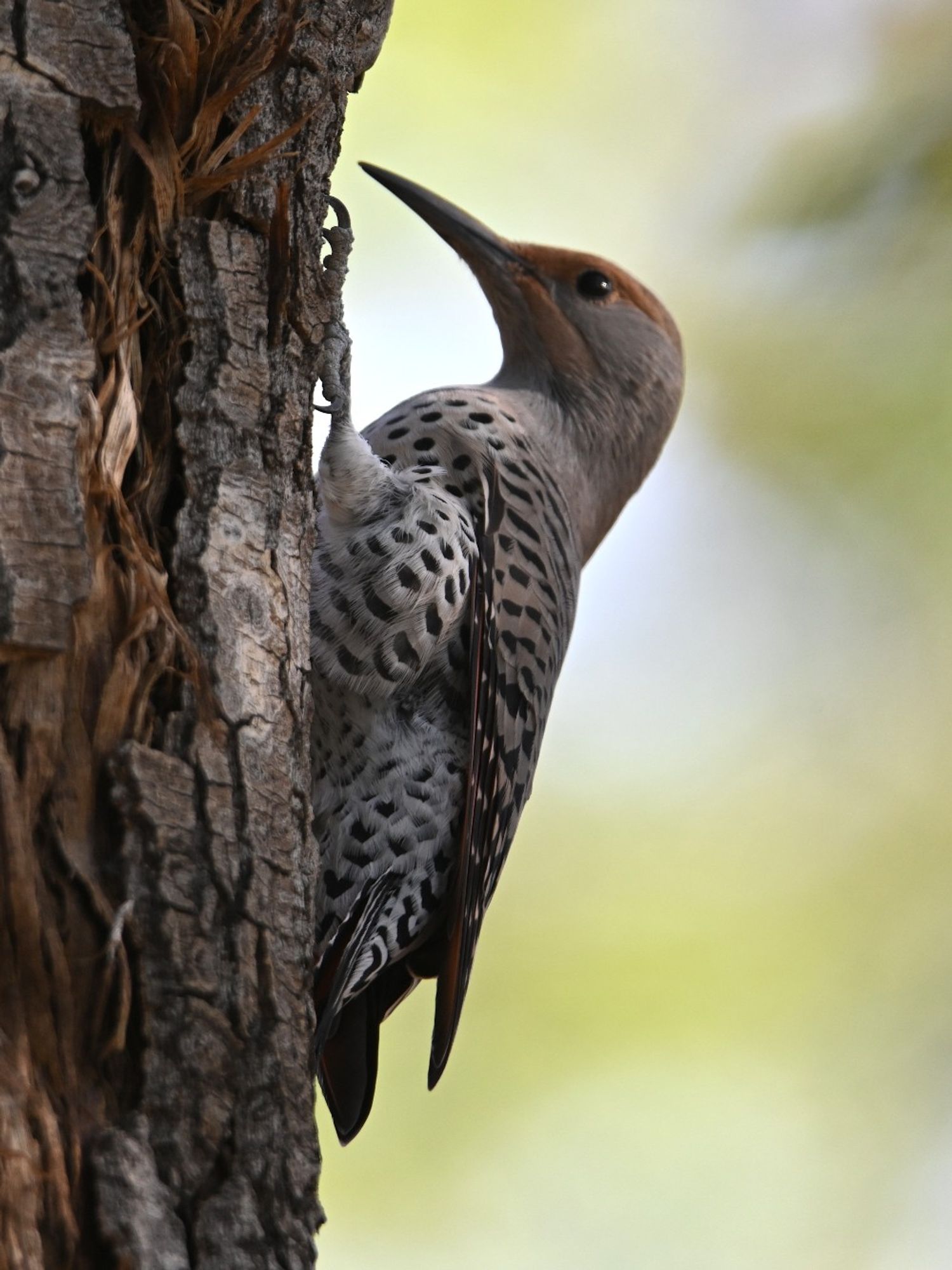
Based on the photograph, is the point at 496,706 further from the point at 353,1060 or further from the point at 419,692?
the point at 353,1060

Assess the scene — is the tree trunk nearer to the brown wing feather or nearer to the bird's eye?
the brown wing feather

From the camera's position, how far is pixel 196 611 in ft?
6.17

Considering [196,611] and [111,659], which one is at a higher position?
[196,611]

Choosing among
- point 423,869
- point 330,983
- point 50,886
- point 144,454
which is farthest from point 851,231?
point 50,886

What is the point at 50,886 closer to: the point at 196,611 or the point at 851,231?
the point at 196,611

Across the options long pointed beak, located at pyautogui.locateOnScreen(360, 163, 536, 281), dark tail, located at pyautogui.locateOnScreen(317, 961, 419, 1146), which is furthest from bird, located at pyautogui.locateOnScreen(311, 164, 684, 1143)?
long pointed beak, located at pyautogui.locateOnScreen(360, 163, 536, 281)

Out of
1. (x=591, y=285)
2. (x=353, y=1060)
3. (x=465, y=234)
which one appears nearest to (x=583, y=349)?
(x=591, y=285)

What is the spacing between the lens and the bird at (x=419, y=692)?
2.91 m

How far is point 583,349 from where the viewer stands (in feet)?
13.9

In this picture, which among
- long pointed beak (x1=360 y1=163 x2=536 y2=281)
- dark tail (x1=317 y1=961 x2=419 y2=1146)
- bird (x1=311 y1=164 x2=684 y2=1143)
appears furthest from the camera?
long pointed beak (x1=360 y1=163 x2=536 y2=281)

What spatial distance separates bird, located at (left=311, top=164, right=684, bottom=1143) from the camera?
115 inches

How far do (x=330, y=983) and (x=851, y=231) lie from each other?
145 inches

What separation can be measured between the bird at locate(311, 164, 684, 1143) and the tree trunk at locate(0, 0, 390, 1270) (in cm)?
78

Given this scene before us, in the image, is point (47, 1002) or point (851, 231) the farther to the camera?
point (851, 231)
